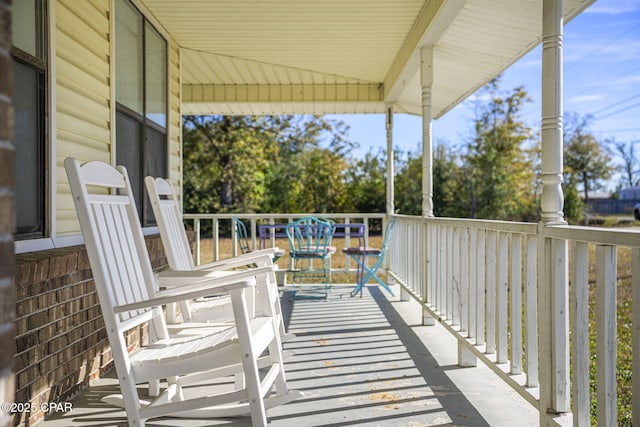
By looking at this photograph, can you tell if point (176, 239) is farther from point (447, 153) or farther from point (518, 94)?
point (518, 94)

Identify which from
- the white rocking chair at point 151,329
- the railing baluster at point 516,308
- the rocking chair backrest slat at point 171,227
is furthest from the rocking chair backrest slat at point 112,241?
the railing baluster at point 516,308

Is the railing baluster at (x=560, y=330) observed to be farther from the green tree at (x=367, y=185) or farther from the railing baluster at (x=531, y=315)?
the green tree at (x=367, y=185)

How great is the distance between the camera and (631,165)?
818 inches

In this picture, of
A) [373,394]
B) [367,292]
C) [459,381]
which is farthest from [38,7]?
[367,292]

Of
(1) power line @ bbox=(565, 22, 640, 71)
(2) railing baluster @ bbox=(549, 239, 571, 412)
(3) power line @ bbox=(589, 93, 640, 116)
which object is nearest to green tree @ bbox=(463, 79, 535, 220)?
(3) power line @ bbox=(589, 93, 640, 116)

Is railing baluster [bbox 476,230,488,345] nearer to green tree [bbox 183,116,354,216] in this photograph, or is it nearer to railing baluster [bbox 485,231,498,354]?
railing baluster [bbox 485,231,498,354]

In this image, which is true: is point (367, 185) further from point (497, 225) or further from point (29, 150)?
point (29, 150)

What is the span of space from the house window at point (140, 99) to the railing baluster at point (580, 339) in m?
3.14

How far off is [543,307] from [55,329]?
2.18 meters

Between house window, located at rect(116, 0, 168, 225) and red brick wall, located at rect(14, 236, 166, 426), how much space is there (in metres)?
1.35

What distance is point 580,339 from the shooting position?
6.34ft

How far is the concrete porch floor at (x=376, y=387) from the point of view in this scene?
8.41 feet

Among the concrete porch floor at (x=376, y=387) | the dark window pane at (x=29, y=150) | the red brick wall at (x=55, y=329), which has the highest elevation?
the dark window pane at (x=29, y=150)

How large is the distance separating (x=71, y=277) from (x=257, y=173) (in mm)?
14449
